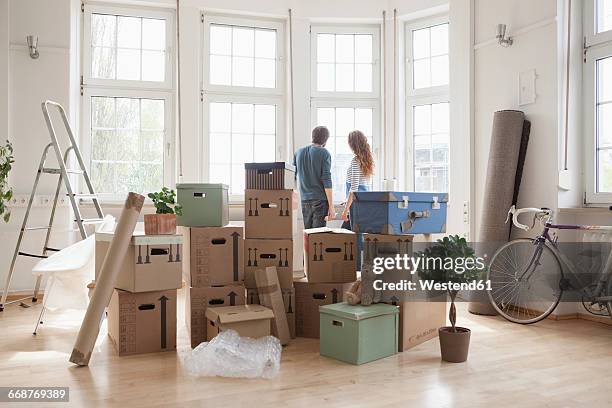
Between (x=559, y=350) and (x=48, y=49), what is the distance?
4703 millimetres

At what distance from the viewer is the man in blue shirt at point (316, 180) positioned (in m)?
4.58

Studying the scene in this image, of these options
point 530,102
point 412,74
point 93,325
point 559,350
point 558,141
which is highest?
point 412,74

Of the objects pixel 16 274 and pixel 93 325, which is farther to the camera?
pixel 16 274

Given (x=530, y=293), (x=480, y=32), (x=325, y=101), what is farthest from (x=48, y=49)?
(x=530, y=293)

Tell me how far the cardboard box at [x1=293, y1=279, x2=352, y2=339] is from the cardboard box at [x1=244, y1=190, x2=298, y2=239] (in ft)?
1.23

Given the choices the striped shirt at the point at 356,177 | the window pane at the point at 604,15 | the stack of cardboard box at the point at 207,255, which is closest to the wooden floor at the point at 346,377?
the stack of cardboard box at the point at 207,255

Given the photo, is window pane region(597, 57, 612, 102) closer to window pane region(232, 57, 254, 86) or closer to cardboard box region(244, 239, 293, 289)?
cardboard box region(244, 239, 293, 289)

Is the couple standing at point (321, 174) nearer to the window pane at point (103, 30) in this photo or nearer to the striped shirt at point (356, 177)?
the striped shirt at point (356, 177)

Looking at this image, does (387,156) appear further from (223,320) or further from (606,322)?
(223,320)

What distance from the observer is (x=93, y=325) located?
2.97 m

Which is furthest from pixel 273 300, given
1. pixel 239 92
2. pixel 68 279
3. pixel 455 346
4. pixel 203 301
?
pixel 239 92

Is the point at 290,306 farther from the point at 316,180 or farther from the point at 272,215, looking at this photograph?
the point at 316,180

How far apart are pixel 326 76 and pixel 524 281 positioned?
2.92m

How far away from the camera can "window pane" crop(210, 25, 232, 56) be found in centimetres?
554
